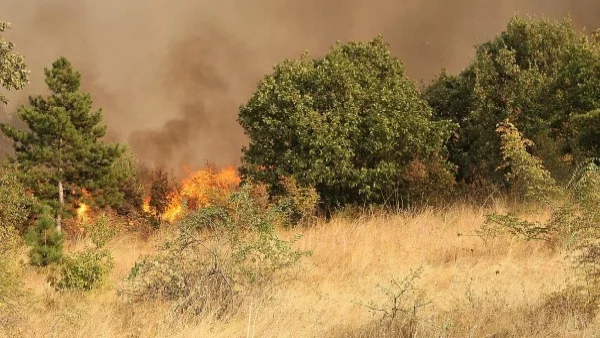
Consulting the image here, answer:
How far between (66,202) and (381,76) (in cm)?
2310

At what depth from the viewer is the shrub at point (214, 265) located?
7711 millimetres

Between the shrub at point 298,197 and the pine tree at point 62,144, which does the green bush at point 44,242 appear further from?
the pine tree at point 62,144

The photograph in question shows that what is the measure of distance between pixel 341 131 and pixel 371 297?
586 inches

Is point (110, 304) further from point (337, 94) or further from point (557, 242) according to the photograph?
point (337, 94)

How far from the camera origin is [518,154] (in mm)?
11742

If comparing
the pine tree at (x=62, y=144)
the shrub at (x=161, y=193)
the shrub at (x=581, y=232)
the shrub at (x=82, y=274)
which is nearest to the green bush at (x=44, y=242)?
the shrub at (x=82, y=274)

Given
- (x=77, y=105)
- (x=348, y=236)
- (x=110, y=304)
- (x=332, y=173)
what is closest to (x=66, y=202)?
(x=77, y=105)

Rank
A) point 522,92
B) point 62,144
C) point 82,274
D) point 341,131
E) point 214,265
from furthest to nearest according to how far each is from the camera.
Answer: point 62,144 → point 522,92 → point 341,131 → point 82,274 → point 214,265

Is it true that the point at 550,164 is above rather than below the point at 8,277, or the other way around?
above

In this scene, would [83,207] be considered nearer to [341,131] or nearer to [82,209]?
[82,209]

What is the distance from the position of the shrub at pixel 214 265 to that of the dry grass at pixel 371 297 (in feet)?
1.00

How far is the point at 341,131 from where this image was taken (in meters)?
22.9

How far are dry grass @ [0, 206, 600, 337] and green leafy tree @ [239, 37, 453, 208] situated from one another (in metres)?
8.92

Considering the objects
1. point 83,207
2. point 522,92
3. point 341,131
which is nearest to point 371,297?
point 341,131
